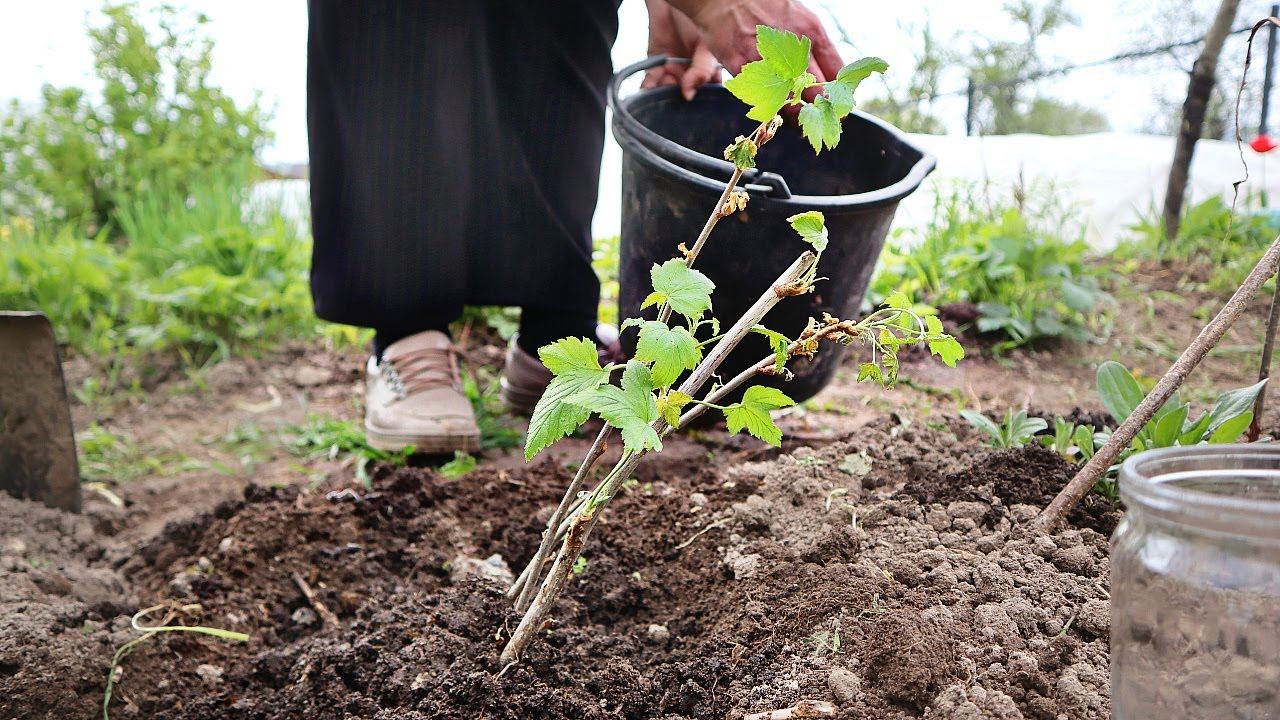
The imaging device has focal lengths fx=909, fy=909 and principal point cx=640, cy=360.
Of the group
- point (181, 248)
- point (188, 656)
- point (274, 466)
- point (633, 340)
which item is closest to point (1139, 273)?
point (633, 340)

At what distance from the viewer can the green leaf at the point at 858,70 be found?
96 cm

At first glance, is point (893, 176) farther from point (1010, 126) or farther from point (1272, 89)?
point (1010, 126)

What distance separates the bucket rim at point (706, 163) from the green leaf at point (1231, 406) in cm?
60

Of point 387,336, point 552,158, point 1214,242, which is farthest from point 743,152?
point 1214,242

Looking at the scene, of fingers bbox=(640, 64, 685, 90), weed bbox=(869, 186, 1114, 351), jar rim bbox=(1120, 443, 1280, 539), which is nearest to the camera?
jar rim bbox=(1120, 443, 1280, 539)

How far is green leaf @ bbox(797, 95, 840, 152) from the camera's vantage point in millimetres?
952

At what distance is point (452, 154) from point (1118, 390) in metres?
1.49

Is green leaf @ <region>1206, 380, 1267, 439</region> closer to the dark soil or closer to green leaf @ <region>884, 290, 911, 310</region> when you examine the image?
the dark soil

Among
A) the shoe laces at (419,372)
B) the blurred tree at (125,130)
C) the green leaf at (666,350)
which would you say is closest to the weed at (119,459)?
the shoe laces at (419,372)

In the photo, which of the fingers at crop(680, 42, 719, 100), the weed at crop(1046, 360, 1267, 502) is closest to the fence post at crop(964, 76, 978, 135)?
the fingers at crop(680, 42, 719, 100)

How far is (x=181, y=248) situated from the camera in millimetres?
3971

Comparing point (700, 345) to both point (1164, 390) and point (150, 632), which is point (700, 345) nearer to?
point (1164, 390)

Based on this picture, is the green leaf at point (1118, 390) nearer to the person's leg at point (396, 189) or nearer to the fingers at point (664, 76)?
the fingers at point (664, 76)

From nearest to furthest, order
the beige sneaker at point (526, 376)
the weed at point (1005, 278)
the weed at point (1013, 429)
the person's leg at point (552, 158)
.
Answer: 1. the weed at point (1013, 429)
2. the person's leg at point (552, 158)
3. the beige sneaker at point (526, 376)
4. the weed at point (1005, 278)
